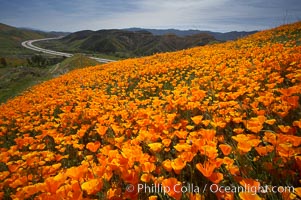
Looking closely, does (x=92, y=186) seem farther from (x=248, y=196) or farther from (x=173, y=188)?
(x=248, y=196)

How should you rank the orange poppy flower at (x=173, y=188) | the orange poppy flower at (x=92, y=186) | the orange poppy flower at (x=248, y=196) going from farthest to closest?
1. the orange poppy flower at (x=92, y=186)
2. the orange poppy flower at (x=173, y=188)
3. the orange poppy flower at (x=248, y=196)

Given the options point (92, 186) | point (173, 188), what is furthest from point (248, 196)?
point (92, 186)

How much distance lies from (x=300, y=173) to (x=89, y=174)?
1.87 m

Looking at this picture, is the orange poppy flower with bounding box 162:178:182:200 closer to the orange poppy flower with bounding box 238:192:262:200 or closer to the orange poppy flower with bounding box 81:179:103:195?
the orange poppy flower with bounding box 238:192:262:200

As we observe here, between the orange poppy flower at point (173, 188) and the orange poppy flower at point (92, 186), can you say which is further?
the orange poppy flower at point (92, 186)

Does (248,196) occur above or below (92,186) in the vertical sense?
above

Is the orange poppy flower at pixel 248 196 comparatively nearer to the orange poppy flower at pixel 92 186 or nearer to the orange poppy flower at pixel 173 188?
the orange poppy flower at pixel 173 188

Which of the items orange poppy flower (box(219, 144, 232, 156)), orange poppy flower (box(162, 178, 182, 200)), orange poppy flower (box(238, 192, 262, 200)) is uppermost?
orange poppy flower (box(219, 144, 232, 156))

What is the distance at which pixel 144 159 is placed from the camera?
2211mm

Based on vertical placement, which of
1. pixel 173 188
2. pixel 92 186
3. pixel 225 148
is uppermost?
pixel 225 148

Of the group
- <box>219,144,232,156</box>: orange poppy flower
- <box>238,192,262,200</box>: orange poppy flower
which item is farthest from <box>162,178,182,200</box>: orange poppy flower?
<box>219,144,232,156</box>: orange poppy flower

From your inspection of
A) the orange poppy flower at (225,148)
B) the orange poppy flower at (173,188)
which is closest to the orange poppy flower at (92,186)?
the orange poppy flower at (173,188)

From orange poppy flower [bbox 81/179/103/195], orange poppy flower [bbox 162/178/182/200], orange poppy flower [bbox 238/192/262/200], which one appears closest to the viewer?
orange poppy flower [bbox 238/192/262/200]

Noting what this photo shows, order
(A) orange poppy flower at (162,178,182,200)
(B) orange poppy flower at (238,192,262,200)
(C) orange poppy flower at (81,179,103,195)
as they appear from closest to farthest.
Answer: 1. (B) orange poppy flower at (238,192,262,200)
2. (A) orange poppy flower at (162,178,182,200)
3. (C) orange poppy flower at (81,179,103,195)
